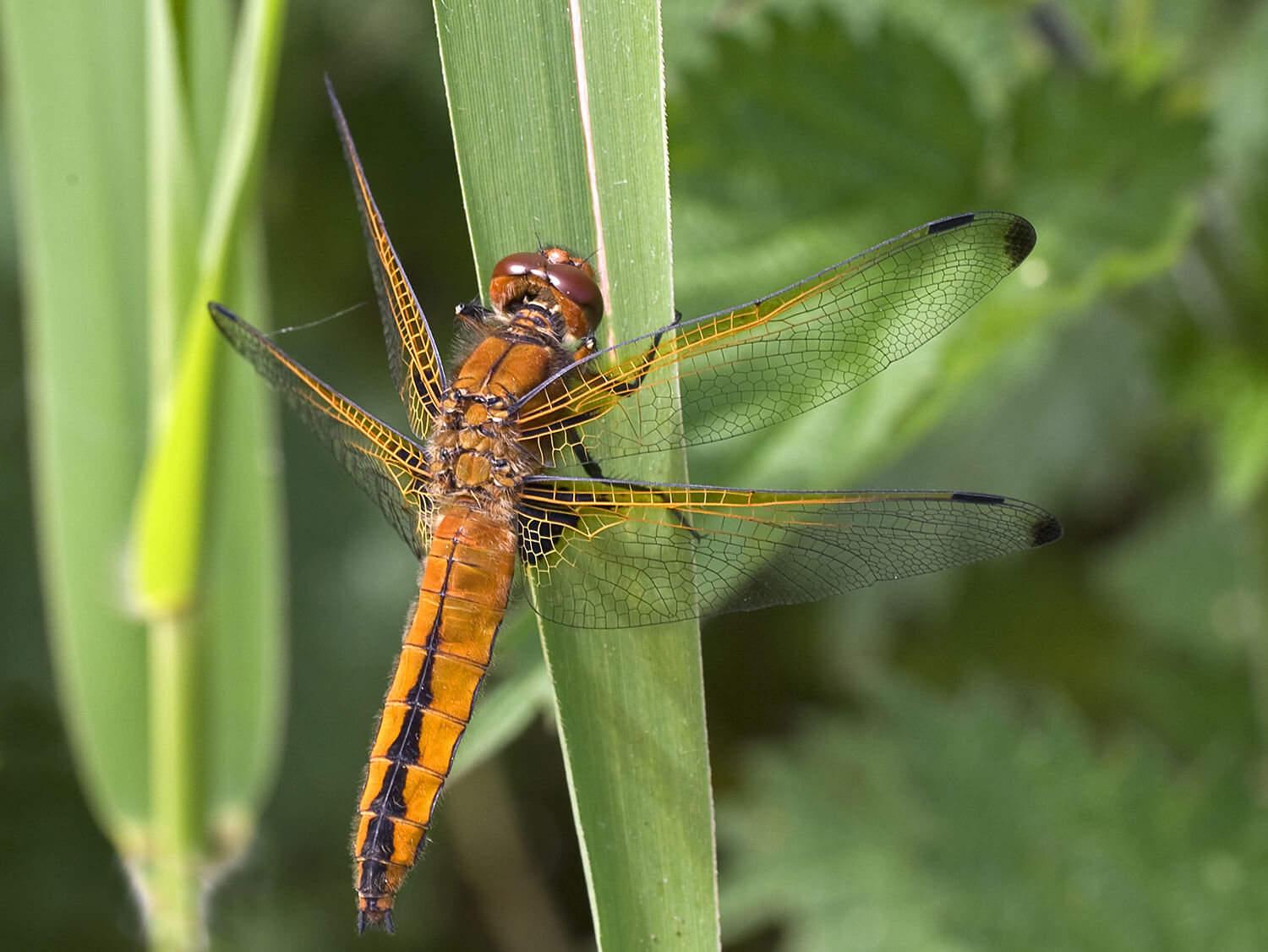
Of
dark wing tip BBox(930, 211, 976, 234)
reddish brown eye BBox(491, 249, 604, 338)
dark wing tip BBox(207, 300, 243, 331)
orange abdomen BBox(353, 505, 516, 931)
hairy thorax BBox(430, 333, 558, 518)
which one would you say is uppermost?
dark wing tip BBox(207, 300, 243, 331)

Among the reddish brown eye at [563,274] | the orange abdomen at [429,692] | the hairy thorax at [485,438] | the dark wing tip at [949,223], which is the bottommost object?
the orange abdomen at [429,692]

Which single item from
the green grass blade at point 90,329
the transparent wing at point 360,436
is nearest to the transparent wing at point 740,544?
the transparent wing at point 360,436

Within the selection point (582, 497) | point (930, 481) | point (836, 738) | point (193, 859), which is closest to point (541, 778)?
point (836, 738)

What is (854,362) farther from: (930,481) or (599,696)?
(930,481)

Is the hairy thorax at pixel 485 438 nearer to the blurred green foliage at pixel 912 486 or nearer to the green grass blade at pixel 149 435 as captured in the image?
the blurred green foliage at pixel 912 486

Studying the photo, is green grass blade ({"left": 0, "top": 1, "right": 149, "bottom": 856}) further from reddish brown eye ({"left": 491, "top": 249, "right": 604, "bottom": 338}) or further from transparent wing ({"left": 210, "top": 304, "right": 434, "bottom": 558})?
reddish brown eye ({"left": 491, "top": 249, "right": 604, "bottom": 338})

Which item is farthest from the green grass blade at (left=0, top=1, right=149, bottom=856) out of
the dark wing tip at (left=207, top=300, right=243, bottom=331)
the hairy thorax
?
the hairy thorax

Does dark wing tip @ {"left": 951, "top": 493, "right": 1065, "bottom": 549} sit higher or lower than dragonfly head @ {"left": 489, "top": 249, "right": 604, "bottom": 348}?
lower

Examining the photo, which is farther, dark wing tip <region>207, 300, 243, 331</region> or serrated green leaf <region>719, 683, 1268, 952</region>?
serrated green leaf <region>719, 683, 1268, 952</region>
